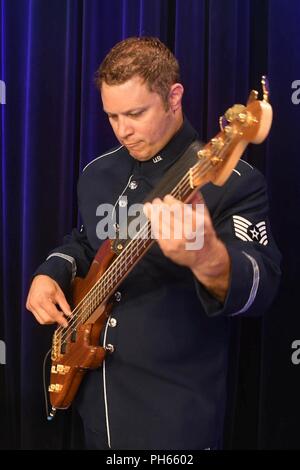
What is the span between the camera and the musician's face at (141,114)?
1052mm

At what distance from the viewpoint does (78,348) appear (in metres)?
1.15

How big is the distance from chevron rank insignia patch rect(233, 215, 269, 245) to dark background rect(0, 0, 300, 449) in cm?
59

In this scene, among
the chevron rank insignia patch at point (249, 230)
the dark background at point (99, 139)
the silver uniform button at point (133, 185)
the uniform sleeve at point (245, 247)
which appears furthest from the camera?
the dark background at point (99, 139)

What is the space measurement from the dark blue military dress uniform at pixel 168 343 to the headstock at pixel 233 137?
0.19m

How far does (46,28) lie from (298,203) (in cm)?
89

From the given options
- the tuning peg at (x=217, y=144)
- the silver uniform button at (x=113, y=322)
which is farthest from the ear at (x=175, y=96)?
the silver uniform button at (x=113, y=322)

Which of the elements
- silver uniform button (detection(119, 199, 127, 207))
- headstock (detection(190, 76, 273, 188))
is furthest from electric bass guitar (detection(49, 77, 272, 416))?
silver uniform button (detection(119, 199, 127, 207))

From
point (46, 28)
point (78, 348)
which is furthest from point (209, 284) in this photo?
point (46, 28)

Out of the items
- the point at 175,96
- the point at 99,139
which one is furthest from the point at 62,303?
the point at 99,139

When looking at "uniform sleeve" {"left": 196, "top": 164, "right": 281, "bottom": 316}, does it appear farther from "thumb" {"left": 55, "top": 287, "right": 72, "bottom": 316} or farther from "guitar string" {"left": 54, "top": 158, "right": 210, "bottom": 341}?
"thumb" {"left": 55, "top": 287, "right": 72, "bottom": 316}

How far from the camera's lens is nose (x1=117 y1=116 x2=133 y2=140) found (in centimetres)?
108

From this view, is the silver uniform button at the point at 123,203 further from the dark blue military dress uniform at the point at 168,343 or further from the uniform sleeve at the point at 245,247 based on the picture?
the uniform sleeve at the point at 245,247

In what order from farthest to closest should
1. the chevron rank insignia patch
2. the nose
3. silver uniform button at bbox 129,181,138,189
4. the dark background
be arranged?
the dark background, silver uniform button at bbox 129,181,138,189, the nose, the chevron rank insignia patch

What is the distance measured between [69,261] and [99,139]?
0.50 m
